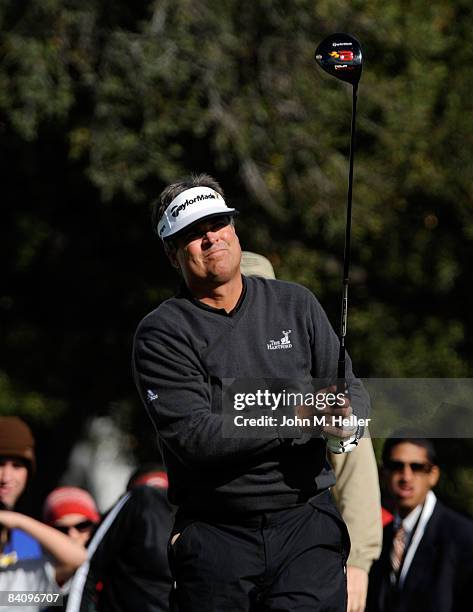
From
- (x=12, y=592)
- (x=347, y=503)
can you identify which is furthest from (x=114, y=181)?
(x=347, y=503)

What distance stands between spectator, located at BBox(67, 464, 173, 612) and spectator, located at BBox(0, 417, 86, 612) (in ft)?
0.60

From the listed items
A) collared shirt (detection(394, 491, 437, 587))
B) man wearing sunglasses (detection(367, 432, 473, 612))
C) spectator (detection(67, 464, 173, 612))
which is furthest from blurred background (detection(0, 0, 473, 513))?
spectator (detection(67, 464, 173, 612))

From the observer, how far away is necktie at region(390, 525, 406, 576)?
21.2ft

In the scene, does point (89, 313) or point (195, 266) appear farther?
point (89, 313)

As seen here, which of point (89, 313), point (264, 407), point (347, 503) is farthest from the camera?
point (89, 313)

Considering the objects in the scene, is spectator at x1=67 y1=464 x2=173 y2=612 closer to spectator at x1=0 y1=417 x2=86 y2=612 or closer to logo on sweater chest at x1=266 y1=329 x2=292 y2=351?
spectator at x1=0 y1=417 x2=86 y2=612

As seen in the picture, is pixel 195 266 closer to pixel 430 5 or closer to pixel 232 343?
pixel 232 343

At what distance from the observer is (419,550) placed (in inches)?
252

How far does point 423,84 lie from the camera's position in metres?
11.6

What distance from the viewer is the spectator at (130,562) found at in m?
5.71

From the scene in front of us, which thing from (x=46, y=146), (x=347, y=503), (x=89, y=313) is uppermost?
(x=46, y=146)

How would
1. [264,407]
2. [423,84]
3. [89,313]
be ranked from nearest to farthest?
[264,407] → [423,84] → [89,313]

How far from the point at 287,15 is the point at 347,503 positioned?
23.7 feet

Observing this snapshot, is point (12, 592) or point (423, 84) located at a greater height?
point (423, 84)
